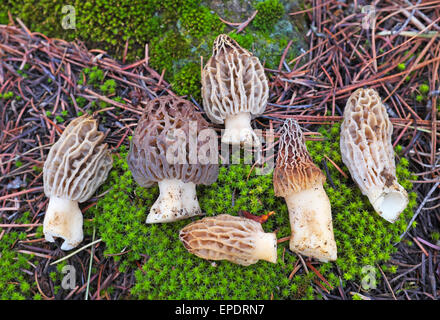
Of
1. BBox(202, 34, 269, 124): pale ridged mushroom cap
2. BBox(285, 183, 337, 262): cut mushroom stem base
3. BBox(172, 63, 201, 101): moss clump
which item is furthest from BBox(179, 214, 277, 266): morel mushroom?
BBox(172, 63, 201, 101): moss clump

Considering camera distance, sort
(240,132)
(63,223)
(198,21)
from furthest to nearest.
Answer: (198,21), (240,132), (63,223)

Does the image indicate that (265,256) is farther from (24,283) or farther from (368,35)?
(368,35)

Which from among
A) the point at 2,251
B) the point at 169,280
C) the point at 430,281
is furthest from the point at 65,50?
the point at 430,281

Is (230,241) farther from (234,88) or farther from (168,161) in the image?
(234,88)

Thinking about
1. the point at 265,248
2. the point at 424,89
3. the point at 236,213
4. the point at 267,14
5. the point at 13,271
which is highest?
the point at 267,14

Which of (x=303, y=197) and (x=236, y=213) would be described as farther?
(x=236, y=213)

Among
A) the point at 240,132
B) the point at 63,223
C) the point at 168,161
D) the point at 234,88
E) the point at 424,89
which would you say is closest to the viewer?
the point at 168,161

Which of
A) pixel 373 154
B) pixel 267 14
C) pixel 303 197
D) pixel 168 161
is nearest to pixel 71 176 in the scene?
pixel 168 161

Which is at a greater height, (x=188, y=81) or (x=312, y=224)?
(x=188, y=81)
